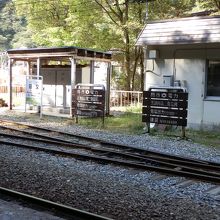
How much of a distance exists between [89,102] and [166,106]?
3.51 m

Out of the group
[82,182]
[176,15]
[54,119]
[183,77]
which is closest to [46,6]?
[176,15]

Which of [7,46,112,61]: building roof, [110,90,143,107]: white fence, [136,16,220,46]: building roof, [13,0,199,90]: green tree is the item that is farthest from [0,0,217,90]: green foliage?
[136,16,220,46]: building roof

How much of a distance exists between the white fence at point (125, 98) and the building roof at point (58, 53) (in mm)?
3792

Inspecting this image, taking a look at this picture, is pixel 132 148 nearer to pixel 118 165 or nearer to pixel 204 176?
pixel 118 165

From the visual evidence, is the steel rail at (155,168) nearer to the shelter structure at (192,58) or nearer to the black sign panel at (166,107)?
the black sign panel at (166,107)

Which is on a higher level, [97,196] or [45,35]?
[45,35]

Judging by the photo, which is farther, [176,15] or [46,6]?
[46,6]

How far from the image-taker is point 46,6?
3297cm

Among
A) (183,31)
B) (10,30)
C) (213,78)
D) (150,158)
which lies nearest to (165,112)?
(213,78)

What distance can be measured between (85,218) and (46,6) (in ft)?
96.6

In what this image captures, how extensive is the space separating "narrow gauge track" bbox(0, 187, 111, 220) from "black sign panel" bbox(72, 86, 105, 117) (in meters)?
8.87

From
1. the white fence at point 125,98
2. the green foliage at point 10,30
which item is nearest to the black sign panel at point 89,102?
the white fence at point 125,98

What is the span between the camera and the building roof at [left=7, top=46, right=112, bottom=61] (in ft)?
57.8

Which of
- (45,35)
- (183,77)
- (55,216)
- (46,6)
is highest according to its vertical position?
(46,6)
